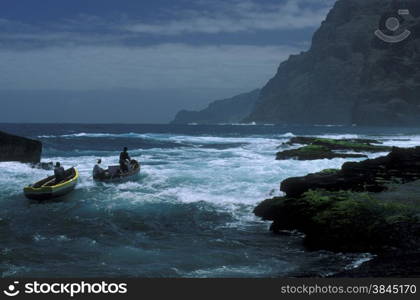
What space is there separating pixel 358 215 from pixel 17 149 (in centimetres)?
3003

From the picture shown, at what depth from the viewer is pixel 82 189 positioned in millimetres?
26188

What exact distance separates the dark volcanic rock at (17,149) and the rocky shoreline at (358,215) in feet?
79.7

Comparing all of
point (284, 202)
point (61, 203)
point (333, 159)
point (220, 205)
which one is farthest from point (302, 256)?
point (333, 159)

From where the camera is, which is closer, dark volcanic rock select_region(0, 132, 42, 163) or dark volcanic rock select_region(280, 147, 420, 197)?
dark volcanic rock select_region(280, 147, 420, 197)

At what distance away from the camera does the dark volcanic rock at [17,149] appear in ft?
121

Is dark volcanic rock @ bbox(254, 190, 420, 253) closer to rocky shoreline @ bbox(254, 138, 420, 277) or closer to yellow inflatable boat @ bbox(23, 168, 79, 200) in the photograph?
rocky shoreline @ bbox(254, 138, 420, 277)

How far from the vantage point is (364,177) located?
71.8 feet

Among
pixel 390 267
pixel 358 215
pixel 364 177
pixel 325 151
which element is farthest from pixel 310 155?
pixel 390 267

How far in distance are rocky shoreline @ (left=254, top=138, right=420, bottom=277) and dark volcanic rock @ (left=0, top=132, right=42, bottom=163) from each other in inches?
956

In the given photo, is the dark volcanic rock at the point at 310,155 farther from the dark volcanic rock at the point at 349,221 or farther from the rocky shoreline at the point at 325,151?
the dark volcanic rock at the point at 349,221

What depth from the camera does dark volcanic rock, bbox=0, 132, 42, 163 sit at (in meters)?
36.8

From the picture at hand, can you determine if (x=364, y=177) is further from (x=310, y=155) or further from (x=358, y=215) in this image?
(x=310, y=155)

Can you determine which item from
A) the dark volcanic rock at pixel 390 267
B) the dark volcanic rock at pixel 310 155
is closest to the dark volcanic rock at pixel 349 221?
the dark volcanic rock at pixel 390 267

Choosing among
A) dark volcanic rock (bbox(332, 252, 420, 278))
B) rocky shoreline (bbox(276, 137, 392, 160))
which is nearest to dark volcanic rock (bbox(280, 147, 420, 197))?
dark volcanic rock (bbox(332, 252, 420, 278))
